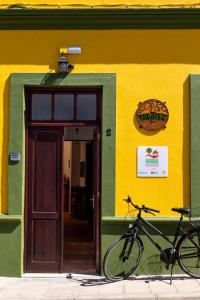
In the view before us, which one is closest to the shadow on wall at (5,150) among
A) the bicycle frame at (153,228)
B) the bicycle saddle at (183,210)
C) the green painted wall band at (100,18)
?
the green painted wall band at (100,18)

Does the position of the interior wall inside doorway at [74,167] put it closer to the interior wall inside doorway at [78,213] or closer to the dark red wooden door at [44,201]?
the interior wall inside doorway at [78,213]

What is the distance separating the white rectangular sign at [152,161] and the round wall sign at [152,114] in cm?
36

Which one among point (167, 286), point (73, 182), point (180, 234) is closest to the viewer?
point (167, 286)

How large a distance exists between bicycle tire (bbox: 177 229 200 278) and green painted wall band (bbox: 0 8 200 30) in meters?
3.41

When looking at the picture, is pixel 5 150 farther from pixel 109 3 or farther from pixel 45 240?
pixel 109 3

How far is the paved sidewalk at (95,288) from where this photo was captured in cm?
682

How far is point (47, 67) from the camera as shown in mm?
8125

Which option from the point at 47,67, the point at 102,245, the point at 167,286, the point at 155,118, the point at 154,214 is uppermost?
the point at 47,67

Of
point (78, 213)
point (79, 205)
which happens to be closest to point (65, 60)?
point (79, 205)

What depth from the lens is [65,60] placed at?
797 cm

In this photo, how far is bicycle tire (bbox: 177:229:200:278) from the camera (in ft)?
25.1

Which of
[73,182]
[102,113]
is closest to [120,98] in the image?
[102,113]

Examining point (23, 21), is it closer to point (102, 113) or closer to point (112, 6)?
point (112, 6)

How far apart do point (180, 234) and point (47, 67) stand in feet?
11.4
